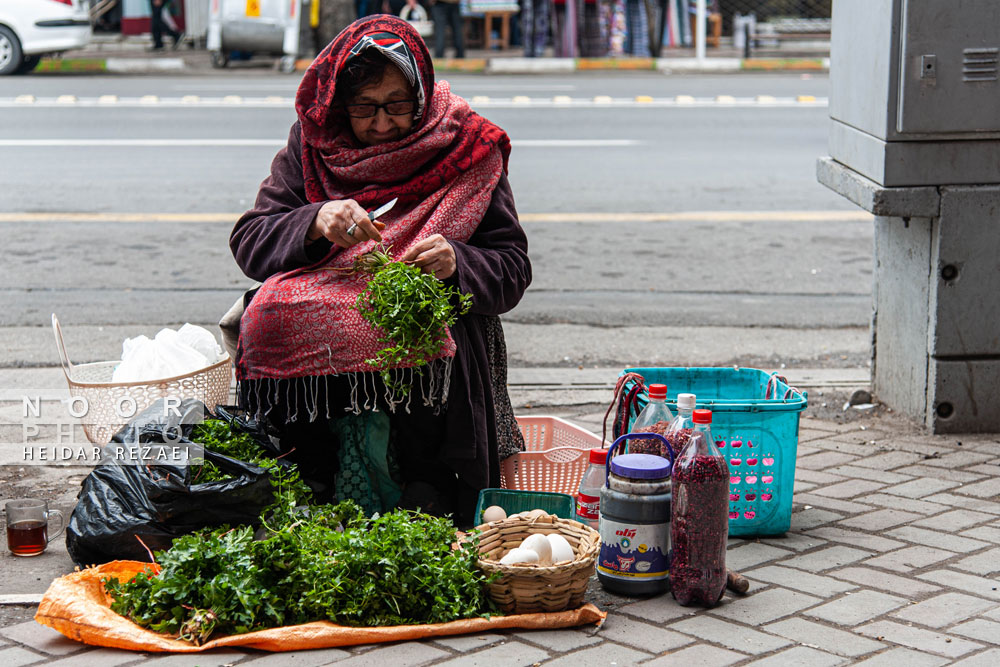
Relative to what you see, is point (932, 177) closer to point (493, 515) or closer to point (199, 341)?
point (493, 515)

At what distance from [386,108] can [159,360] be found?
44.2 inches

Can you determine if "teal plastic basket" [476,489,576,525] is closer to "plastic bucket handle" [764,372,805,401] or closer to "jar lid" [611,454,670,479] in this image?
"jar lid" [611,454,670,479]

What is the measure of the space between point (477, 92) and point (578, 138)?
12.3 ft

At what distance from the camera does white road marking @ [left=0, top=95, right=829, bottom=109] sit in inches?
530

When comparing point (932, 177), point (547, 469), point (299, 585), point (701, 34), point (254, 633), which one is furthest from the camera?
point (701, 34)

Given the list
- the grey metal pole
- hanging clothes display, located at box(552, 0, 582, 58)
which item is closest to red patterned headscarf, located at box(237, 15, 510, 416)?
the grey metal pole

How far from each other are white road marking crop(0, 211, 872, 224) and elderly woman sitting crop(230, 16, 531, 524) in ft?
15.1

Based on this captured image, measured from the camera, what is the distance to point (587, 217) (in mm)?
8414

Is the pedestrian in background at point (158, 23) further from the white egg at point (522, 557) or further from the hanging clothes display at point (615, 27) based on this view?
the white egg at point (522, 557)

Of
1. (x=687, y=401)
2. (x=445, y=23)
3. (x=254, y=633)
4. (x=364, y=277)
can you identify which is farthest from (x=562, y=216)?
(x=445, y=23)

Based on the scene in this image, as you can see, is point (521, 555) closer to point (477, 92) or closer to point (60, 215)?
point (60, 215)

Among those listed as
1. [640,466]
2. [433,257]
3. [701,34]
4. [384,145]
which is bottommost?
[640,466]

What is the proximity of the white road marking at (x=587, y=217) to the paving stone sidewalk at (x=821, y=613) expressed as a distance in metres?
4.66

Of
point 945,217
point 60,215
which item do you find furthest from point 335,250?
point 60,215
